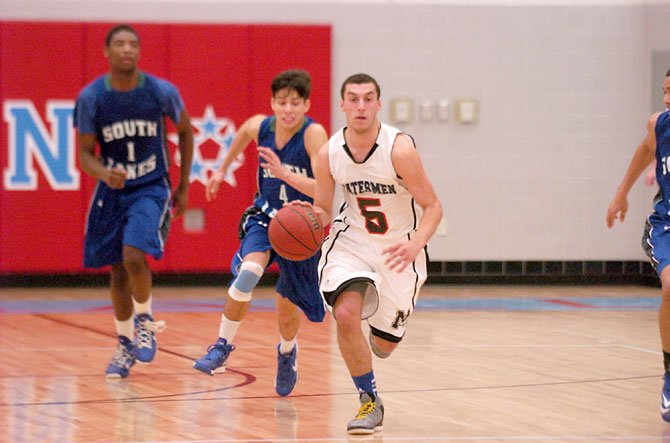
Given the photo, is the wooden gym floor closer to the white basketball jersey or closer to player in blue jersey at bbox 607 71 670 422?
player in blue jersey at bbox 607 71 670 422

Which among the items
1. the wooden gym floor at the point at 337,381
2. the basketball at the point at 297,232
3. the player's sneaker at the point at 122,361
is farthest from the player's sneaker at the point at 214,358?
the basketball at the point at 297,232

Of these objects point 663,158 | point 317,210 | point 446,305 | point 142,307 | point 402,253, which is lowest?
point 446,305

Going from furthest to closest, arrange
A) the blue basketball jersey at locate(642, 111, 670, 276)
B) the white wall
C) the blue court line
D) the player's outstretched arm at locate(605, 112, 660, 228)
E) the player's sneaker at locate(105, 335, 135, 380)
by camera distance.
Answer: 1. the white wall
2. the blue court line
3. the player's sneaker at locate(105, 335, 135, 380)
4. the player's outstretched arm at locate(605, 112, 660, 228)
5. the blue basketball jersey at locate(642, 111, 670, 276)

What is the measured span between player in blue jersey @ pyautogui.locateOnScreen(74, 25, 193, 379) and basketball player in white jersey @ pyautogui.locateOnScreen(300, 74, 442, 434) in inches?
54.5

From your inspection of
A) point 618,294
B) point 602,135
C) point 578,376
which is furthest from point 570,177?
point 578,376

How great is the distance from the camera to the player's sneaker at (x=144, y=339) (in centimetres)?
604

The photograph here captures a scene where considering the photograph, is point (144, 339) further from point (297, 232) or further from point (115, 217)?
point (297, 232)

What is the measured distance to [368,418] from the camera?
15.1 feet

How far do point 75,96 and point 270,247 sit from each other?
6.12 metres

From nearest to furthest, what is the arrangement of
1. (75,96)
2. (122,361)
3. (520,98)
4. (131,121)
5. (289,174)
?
(289,174)
(131,121)
(122,361)
(75,96)
(520,98)

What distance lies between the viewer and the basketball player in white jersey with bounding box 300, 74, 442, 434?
4.70 metres

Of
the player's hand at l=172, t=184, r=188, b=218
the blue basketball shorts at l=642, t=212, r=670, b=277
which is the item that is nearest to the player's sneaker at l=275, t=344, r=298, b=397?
the player's hand at l=172, t=184, r=188, b=218

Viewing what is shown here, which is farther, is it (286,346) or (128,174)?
(128,174)

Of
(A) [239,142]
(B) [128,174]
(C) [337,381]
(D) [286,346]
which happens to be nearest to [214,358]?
(D) [286,346]
